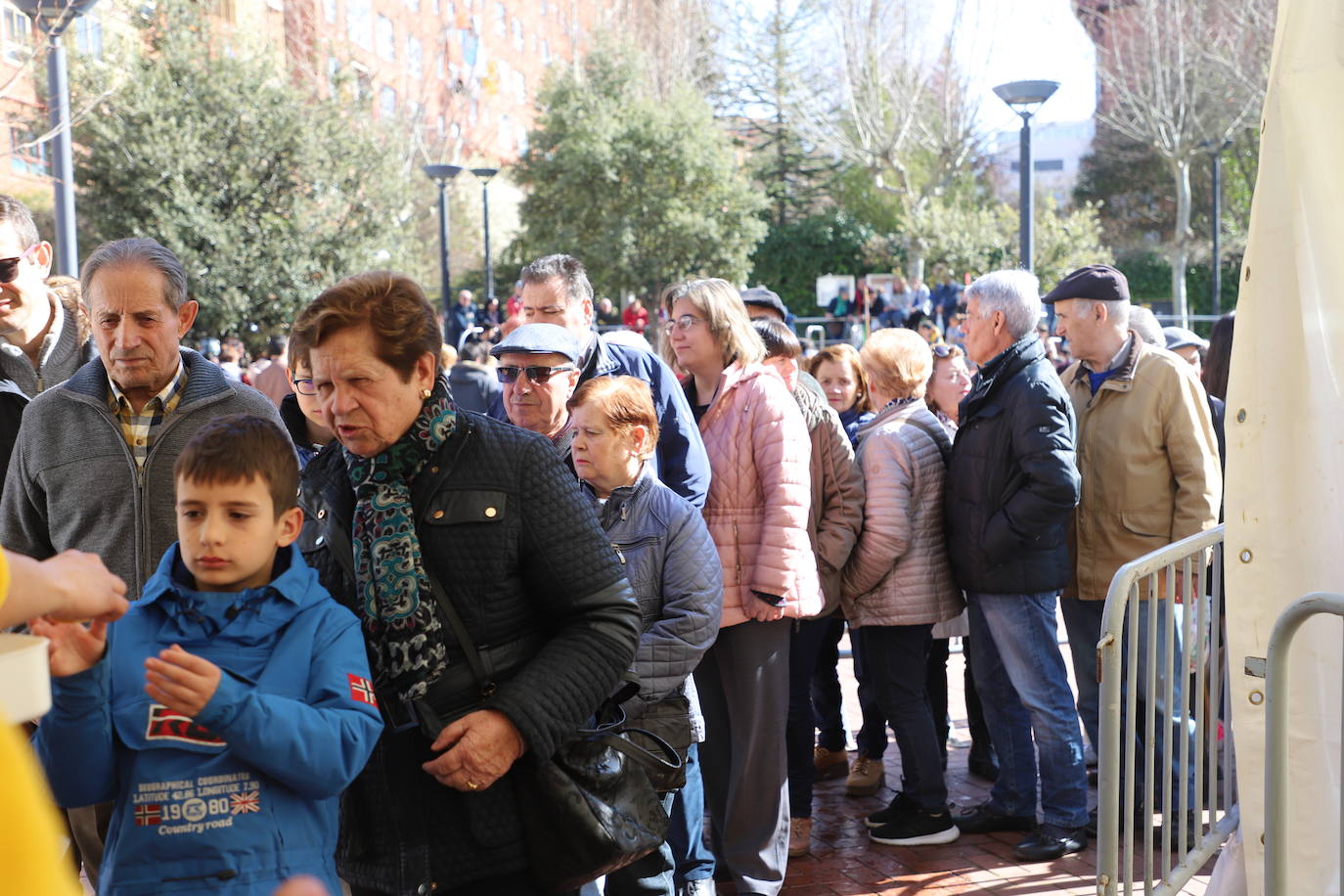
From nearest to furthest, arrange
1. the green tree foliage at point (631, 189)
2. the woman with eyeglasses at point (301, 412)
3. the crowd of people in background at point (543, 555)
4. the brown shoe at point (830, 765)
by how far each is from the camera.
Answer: the crowd of people in background at point (543, 555), the woman with eyeglasses at point (301, 412), the brown shoe at point (830, 765), the green tree foliage at point (631, 189)

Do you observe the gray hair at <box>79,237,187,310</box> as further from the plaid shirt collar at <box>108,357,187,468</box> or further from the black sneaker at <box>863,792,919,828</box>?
the black sneaker at <box>863,792,919,828</box>

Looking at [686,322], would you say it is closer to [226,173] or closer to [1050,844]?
[1050,844]

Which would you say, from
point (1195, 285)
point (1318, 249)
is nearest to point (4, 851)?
point (1318, 249)

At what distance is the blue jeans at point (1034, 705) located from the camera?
5.02 m

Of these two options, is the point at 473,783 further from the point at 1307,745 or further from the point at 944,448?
the point at 944,448

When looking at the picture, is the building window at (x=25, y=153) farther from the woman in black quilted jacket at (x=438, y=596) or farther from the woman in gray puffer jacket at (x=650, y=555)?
the woman in black quilted jacket at (x=438, y=596)

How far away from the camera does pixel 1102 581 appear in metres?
5.29

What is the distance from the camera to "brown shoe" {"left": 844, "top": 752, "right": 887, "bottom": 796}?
5887 millimetres

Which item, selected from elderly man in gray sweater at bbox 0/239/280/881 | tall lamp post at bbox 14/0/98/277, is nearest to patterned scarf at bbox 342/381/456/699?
elderly man in gray sweater at bbox 0/239/280/881

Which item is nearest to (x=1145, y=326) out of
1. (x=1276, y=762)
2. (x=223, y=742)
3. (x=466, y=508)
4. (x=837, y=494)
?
(x=837, y=494)

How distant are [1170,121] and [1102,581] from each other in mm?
34011

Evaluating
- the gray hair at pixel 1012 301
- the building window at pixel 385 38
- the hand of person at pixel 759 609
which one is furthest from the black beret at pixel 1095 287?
the building window at pixel 385 38

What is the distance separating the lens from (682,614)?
12.8 ft

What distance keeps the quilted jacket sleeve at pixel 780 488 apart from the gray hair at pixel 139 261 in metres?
2.09
